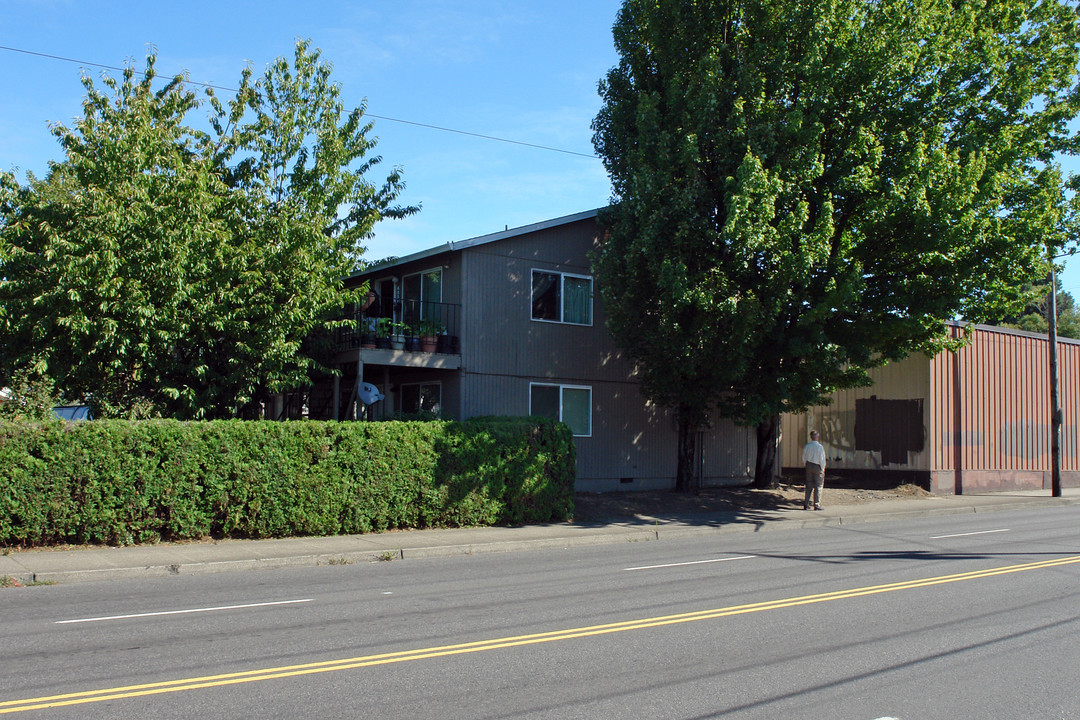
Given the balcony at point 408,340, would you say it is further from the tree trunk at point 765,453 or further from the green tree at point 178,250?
the tree trunk at point 765,453

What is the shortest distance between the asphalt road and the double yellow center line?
0.08 feet

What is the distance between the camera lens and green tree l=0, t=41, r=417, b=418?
46.1 ft

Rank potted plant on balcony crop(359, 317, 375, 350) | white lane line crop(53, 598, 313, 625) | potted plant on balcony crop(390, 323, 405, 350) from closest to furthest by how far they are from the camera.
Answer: white lane line crop(53, 598, 313, 625) → potted plant on balcony crop(359, 317, 375, 350) → potted plant on balcony crop(390, 323, 405, 350)

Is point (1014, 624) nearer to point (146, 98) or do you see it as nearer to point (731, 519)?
point (731, 519)

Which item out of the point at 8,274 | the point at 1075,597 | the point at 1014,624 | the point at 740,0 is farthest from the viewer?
the point at 740,0

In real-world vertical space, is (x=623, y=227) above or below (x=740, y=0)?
below

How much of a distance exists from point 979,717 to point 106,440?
455 inches

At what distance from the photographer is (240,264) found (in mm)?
15141

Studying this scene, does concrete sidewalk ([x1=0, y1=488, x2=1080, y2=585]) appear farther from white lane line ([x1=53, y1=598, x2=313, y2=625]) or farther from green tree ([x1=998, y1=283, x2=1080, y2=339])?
green tree ([x1=998, y1=283, x2=1080, y2=339])

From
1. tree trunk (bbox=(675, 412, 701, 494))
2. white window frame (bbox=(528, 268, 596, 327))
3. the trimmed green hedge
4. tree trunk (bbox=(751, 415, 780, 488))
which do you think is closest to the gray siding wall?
white window frame (bbox=(528, 268, 596, 327))

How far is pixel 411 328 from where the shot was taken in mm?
20031

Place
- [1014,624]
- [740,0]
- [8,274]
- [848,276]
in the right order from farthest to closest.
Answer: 1. [740,0]
2. [848,276]
3. [8,274]
4. [1014,624]

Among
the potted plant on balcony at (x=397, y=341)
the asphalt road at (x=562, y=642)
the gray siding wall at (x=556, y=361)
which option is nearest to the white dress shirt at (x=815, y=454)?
the gray siding wall at (x=556, y=361)

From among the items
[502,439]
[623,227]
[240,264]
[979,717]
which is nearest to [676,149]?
[623,227]
